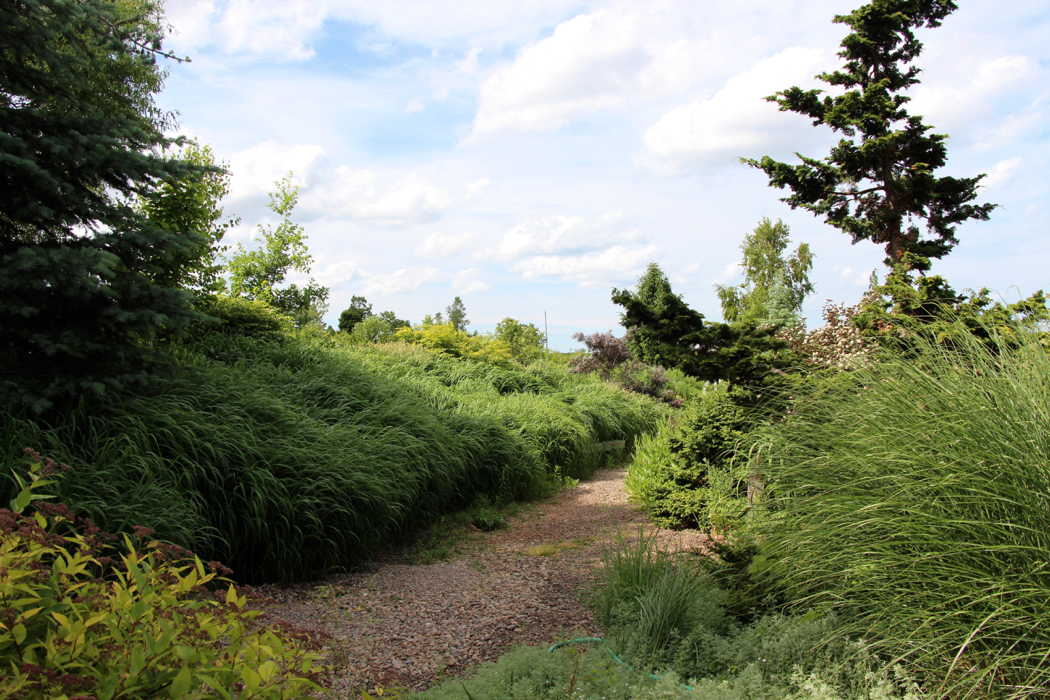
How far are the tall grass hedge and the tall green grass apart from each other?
289cm

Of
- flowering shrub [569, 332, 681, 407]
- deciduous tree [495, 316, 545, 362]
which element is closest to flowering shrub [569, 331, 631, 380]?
flowering shrub [569, 332, 681, 407]

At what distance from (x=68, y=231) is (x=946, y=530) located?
5586 millimetres

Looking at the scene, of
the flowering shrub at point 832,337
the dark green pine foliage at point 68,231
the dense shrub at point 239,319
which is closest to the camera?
the dark green pine foliage at point 68,231

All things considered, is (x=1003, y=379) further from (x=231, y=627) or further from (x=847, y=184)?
(x=847, y=184)

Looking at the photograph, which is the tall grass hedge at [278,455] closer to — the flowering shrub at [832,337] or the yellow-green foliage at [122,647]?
the yellow-green foliage at [122,647]

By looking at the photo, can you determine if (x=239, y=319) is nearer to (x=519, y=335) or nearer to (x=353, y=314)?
(x=519, y=335)

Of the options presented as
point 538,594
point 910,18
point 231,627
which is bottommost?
point 538,594

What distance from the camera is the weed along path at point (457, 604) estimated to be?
307cm

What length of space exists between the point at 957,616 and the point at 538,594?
228 centimetres

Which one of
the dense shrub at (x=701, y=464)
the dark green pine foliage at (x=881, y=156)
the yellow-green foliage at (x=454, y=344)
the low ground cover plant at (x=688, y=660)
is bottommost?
the low ground cover plant at (x=688, y=660)

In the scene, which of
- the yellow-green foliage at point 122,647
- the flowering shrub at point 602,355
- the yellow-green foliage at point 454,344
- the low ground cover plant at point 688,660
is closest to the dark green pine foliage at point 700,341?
the low ground cover plant at point 688,660

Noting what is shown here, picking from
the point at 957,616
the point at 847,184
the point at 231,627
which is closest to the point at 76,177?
the point at 231,627

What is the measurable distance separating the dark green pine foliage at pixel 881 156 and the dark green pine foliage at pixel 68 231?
6.97 m

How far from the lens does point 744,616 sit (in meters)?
3.19
